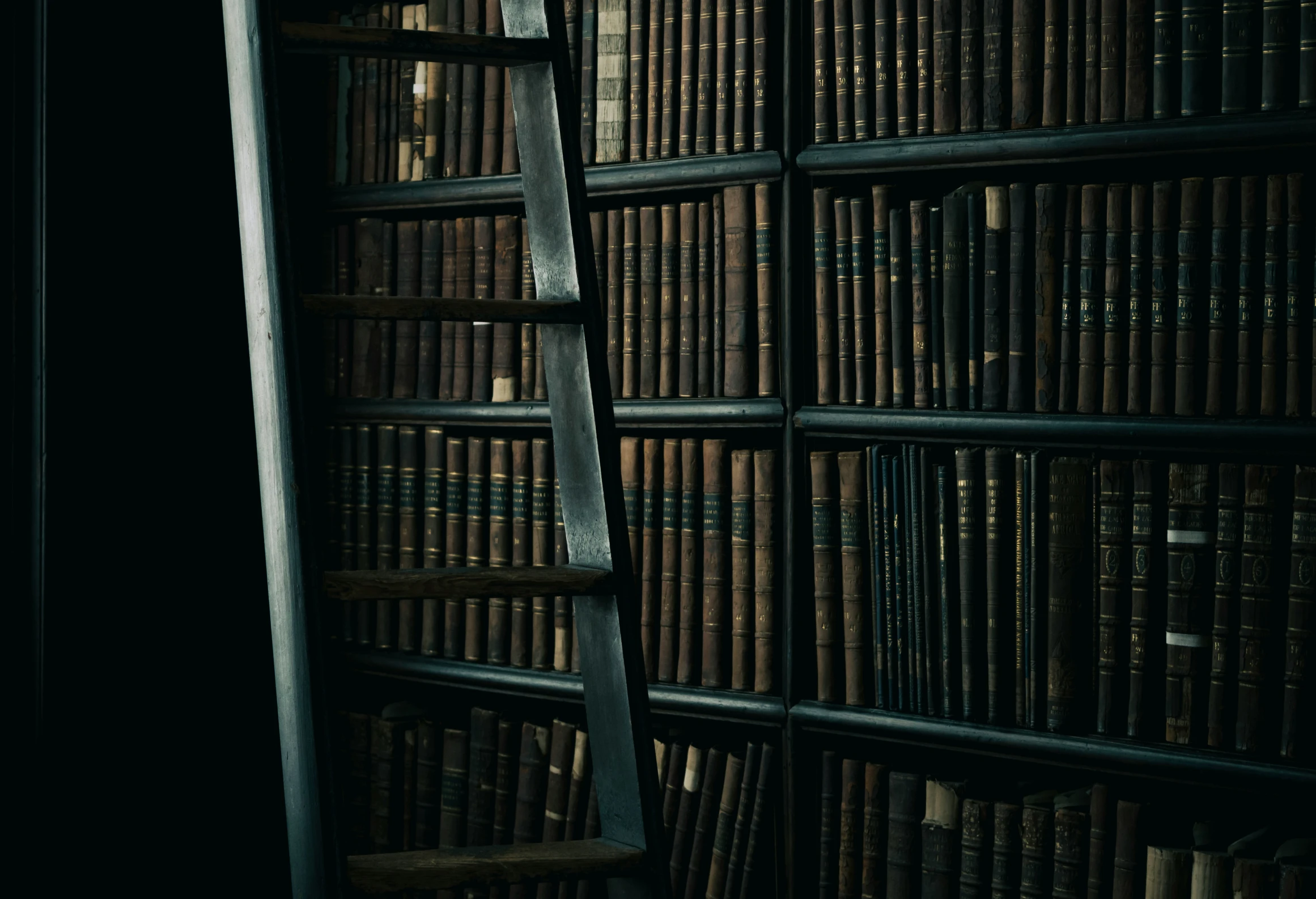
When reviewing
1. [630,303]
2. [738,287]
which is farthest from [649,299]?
[738,287]

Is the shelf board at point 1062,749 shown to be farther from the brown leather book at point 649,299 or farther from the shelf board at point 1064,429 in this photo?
the brown leather book at point 649,299

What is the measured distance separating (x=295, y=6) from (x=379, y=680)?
3.74 ft

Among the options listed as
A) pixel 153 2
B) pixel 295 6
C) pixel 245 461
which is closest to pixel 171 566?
pixel 245 461

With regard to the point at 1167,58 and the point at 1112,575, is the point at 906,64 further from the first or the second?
the point at 1112,575

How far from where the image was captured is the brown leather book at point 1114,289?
1.57m

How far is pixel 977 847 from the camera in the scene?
1641mm

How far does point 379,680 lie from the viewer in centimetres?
224

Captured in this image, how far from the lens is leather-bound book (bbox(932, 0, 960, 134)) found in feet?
5.41

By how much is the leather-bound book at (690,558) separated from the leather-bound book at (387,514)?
482mm

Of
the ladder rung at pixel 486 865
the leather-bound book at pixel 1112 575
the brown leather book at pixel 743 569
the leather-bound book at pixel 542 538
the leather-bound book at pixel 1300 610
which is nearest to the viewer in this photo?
the ladder rung at pixel 486 865

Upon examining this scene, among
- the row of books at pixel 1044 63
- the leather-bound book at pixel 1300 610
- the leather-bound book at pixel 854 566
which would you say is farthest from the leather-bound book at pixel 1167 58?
the leather-bound book at pixel 854 566

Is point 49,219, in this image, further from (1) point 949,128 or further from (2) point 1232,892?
(2) point 1232,892

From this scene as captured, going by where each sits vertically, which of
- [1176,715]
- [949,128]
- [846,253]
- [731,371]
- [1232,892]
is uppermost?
[949,128]

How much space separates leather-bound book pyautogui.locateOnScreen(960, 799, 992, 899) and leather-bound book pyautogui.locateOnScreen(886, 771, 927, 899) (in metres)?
0.07
